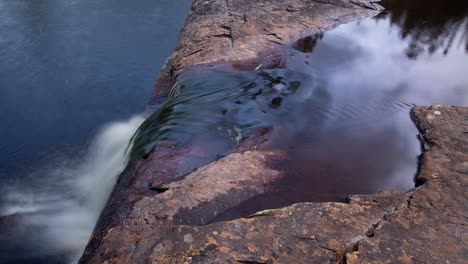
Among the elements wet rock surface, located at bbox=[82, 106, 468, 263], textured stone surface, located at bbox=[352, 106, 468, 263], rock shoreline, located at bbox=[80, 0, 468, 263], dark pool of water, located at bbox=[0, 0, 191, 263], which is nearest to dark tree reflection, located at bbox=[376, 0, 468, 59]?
rock shoreline, located at bbox=[80, 0, 468, 263]

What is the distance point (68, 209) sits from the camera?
3613 millimetres

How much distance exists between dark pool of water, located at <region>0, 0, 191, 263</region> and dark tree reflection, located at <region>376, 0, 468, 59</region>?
366 cm

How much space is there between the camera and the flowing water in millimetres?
2904

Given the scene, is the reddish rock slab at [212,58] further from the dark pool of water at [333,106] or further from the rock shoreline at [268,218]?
the dark pool of water at [333,106]

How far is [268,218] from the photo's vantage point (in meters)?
2.17

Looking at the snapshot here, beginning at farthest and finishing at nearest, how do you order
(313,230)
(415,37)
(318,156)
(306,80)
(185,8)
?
(185,8)
(415,37)
(306,80)
(318,156)
(313,230)

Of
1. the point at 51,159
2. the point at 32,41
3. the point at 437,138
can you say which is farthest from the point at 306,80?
the point at 32,41

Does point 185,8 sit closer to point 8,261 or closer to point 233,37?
point 233,37

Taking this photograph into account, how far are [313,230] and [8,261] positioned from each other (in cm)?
260

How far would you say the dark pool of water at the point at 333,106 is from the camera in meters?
2.70

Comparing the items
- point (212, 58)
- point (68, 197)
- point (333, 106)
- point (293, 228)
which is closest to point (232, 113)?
point (333, 106)

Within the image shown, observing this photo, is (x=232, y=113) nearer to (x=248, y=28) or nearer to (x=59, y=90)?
(x=248, y=28)

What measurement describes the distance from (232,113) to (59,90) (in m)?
3.69

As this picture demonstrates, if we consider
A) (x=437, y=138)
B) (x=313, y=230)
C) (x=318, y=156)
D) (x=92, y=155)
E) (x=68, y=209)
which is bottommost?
(x=68, y=209)
